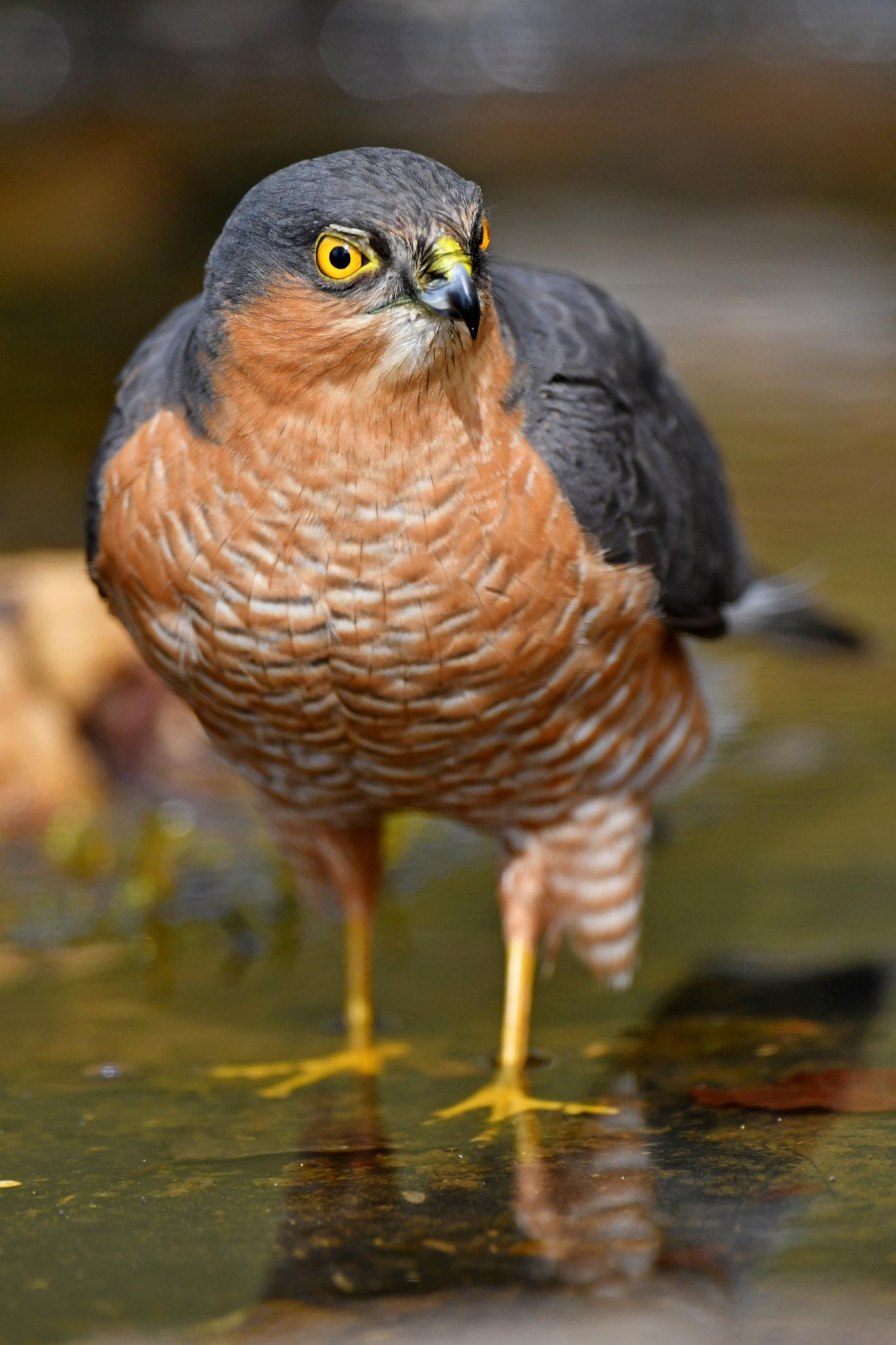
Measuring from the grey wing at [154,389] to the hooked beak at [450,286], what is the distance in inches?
23.9

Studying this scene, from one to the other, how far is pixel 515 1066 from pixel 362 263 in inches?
77.7

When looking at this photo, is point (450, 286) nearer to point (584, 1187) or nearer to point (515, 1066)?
point (584, 1187)

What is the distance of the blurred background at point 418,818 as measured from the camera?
333 centimetres

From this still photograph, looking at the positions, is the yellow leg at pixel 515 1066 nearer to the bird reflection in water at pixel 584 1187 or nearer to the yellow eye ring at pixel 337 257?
the bird reflection in water at pixel 584 1187

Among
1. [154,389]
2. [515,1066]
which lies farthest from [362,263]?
[515,1066]

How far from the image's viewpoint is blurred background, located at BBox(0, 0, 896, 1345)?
10.9 feet

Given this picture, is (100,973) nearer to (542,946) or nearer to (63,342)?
(542,946)

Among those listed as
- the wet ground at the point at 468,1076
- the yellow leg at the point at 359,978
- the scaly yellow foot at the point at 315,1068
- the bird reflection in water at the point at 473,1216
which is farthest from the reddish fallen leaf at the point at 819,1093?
the yellow leg at the point at 359,978

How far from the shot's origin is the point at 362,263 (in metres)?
3.38

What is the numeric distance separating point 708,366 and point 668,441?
535 cm

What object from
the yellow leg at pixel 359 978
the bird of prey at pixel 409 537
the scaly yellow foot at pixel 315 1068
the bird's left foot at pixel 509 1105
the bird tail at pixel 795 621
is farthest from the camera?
the bird tail at pixel 795 621

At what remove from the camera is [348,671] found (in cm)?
369

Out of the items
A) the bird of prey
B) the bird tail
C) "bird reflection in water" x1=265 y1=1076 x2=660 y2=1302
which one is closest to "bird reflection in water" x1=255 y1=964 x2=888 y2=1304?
"bird reflection in water" x1=265 y1=1076 x2=660 y2=1302

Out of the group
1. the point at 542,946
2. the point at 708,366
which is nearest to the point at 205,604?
the point at 542,946
